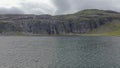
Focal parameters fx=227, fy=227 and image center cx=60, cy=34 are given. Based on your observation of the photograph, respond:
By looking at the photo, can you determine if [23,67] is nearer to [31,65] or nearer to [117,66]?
[31,65]

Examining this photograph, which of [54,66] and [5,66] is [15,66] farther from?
[54,66]

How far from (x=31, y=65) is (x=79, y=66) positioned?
13724mm

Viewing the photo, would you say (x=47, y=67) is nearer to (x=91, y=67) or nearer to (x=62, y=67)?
(x=62, y=67)

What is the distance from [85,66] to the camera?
6406 centimetres

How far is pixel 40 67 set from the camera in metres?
62.0

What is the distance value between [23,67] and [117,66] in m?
26.5

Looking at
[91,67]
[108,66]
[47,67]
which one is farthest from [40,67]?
[108,66]

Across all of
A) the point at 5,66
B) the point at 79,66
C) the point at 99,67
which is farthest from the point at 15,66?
the point at 99,67

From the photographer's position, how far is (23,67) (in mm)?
62125

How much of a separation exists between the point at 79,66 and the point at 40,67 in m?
11.0

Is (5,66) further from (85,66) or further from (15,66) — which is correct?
(85,66)

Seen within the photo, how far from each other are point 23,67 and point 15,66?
109 inches

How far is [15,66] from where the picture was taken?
63438 mm

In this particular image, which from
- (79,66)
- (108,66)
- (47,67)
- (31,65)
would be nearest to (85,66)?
(79,66)
